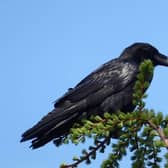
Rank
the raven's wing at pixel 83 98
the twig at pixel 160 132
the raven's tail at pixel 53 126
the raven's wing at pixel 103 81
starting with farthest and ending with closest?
the raven's wing at pixel 103 81 < the raven's wing at pixel 83 98 < the raven's tail at pixel 53 126 < the twig at pixel 160 132

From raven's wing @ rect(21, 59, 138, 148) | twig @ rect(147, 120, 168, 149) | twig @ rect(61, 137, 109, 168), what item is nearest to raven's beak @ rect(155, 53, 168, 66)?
raven's wing @ rect(21, 59, 138, 148)

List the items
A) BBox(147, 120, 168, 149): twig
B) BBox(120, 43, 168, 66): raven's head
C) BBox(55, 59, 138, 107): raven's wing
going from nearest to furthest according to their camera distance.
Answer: BBox(147, 120, 168, 149): twig
BBox(55, 59, 138, 107): raven's wing
BBox(120, 43, 168, 66): raven's head

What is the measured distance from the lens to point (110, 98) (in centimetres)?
795

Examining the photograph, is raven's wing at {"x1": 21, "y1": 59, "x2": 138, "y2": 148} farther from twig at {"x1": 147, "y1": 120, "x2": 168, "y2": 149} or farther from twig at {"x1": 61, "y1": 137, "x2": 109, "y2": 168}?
twig at {"x1": 147, "y1": 120, "x2": 168, "y2": 149}

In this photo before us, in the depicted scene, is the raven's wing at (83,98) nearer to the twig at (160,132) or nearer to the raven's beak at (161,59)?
the raven's beak at (161,59)

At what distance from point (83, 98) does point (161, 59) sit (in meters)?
1.49

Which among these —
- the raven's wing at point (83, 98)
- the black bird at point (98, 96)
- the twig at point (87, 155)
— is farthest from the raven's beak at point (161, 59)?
the twig at point (87, 155)

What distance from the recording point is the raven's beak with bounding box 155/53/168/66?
8539 mm

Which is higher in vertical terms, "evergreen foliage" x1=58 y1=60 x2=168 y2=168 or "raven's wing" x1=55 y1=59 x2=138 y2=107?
"raven's wing" x1=55 y1=59 x2=138 y2=107

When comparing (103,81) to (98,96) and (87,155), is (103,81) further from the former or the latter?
(87,155)

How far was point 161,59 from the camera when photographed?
8586 mm

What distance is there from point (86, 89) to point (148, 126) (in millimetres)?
3440

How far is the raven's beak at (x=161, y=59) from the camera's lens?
854cm

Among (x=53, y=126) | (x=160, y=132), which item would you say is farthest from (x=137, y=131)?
(x=53, y=126)
